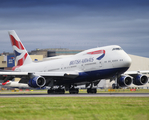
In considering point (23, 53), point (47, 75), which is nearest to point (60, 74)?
point (47, 75)

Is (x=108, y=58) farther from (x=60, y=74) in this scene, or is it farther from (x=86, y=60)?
(x=60, y=74)

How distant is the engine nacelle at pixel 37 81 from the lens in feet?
145

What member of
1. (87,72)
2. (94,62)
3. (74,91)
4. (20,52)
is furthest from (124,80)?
(20,52)

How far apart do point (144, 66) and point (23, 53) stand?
64731 mm

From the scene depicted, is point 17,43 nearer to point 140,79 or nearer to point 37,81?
point 37,81

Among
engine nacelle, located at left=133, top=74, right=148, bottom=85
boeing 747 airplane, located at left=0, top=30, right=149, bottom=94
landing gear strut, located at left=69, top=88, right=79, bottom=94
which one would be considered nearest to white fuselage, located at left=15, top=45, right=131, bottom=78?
boeing 747 airplane, located at left=0, top=30, right=149, bottom=94

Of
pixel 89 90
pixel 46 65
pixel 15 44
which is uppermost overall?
pixel 15 44

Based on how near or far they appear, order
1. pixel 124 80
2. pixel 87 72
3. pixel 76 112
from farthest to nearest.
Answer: pixel 124 80 < pixel 87 72 < pixel 76 112

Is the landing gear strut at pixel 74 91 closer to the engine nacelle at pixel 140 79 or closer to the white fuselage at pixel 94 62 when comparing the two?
the white fuselage at pixel 94 62

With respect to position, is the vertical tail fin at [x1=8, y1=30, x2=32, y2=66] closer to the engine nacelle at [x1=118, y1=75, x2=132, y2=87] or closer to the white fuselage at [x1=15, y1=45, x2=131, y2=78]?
the white fuselage at [x1=15, y1=45, x2=131, y2=78]

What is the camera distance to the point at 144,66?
114312 mm

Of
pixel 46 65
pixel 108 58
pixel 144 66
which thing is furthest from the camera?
pixel 144 66

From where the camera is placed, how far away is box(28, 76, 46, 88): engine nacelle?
44281 mm

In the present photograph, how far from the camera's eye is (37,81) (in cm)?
4456
